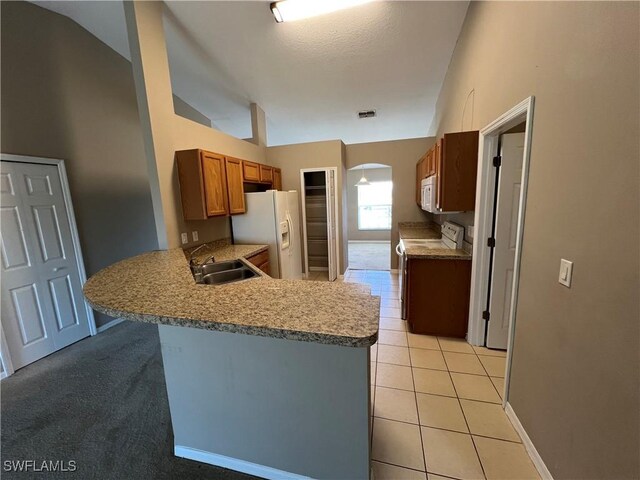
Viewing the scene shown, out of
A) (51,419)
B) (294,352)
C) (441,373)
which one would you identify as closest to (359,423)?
(294,352)

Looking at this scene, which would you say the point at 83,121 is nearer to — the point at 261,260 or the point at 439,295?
the point at 261,260

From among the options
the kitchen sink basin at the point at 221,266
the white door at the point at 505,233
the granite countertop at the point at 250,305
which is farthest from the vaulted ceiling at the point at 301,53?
the granite countertop at the point at 250,305

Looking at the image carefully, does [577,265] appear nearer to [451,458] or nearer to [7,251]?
[451,458]

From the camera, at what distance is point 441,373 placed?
2.19 meters

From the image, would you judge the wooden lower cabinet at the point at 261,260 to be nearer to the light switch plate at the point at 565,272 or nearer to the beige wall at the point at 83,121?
the beige wall at the point at 83,121

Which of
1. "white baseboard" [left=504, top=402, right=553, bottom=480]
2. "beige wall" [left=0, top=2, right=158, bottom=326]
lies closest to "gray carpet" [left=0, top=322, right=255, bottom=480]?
"beige wall" [left=0, top=2, right=158, bottom=326]

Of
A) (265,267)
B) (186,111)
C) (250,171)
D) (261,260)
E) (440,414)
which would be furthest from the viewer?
(186,111)

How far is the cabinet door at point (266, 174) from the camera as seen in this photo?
409cm

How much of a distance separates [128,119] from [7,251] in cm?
217

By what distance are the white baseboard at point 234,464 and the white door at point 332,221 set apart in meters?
3.55

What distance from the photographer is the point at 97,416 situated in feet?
6.08

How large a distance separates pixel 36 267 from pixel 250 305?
299 cm

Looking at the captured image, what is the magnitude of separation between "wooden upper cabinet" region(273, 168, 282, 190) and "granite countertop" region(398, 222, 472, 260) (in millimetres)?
2410

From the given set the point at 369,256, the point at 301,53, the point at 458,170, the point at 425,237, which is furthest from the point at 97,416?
the point at 369,256
